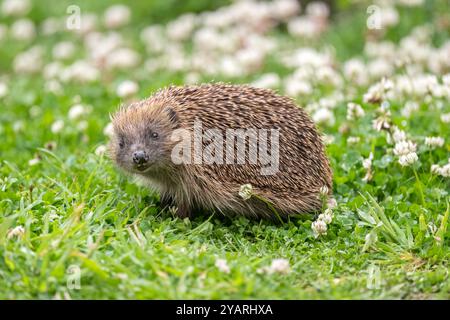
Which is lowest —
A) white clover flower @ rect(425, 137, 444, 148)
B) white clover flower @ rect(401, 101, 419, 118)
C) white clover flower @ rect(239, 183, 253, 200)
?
white clover flower @ rect(239, 183, 253, 200)

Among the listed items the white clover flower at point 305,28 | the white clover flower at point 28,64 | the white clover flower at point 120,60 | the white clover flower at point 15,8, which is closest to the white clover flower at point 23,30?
the white clover flower at point 15,8

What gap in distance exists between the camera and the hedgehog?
22.7 feet

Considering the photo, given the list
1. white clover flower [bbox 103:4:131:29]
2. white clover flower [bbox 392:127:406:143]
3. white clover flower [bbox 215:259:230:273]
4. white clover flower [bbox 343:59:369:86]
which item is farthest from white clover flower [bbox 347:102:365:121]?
white clover flower [bbox 103:4:131:29]

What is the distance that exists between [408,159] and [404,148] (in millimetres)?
156

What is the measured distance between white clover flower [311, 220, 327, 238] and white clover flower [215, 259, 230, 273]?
4.05 feet

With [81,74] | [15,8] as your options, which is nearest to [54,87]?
[81,74]

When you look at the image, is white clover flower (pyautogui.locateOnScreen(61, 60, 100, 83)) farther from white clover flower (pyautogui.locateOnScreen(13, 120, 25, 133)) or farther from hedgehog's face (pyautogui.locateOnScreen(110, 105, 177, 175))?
hedgehog's face (pyautogui.locateOnScreen(110, 105, 177, 175))

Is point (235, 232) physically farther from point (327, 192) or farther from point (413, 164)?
point (413, 164)

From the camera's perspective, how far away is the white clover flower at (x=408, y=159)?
7328 mm

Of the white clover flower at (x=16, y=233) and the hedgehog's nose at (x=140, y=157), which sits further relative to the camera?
the hedgehog's nose at (x=140, y=157)

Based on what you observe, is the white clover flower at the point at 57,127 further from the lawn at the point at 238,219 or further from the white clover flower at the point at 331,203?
the white clover flower at the point at 331,203

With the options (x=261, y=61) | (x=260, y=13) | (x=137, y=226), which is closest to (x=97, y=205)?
(x=137, y=226)

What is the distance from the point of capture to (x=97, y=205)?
22.4ft
